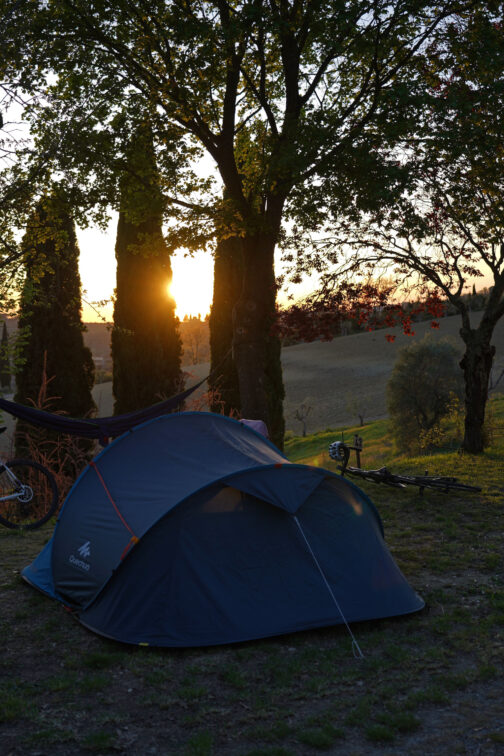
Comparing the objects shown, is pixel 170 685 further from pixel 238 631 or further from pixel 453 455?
pixel 453 455

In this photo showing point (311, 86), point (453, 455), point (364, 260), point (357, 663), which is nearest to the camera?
point (357, 663)

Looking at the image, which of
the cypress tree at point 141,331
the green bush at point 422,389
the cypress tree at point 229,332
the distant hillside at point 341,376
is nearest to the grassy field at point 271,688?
the cypress tree at point 229,332

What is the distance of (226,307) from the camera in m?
17.6

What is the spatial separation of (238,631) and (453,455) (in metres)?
10.7

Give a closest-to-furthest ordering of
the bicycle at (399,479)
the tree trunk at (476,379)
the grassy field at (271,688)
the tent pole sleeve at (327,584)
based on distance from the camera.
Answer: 1. the grassy field at (271,688)
2. the tent pole sleeve at (327,584)
3. the bicycle at (399,479)
4. the tree trunk at (476,379)

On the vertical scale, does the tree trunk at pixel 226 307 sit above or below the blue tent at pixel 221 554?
above

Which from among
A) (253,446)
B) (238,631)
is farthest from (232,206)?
(238,631)

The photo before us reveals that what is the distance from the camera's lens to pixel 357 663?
4723mm

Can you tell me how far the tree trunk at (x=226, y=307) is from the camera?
1758cm

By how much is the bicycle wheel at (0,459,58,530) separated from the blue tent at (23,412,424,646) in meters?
2.46

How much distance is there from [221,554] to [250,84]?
27.6 ft

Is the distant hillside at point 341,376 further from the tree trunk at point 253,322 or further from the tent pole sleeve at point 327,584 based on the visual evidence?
the tent pole sleeve at point 327,584

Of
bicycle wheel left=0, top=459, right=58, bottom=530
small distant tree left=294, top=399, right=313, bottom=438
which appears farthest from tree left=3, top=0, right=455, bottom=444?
small distant tree left=294, top=399, right=313, bottom=438

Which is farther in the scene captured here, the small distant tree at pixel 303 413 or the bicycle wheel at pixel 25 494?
the small distant tree at pixel 303 413
